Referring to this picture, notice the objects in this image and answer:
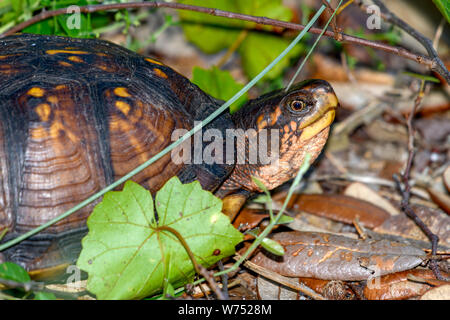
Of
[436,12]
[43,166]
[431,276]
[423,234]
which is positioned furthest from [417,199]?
[43,166]

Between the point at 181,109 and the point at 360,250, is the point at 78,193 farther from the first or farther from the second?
the point at 360,250

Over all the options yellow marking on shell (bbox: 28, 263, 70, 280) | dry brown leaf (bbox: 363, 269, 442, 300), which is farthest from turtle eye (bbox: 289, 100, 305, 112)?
yellow marking on shell (bbox: 28, 263, 70, 280)

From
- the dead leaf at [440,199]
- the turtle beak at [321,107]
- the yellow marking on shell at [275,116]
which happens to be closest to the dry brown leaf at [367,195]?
the dead leaf at [440,199]

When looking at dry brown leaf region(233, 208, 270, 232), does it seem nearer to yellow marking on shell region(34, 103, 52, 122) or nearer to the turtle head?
the turtle head

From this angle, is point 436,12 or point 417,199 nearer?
point 417,199

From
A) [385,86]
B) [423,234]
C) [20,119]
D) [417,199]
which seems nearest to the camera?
[20,119]

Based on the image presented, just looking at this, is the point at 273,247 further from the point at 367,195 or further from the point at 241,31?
the point at 241,31
